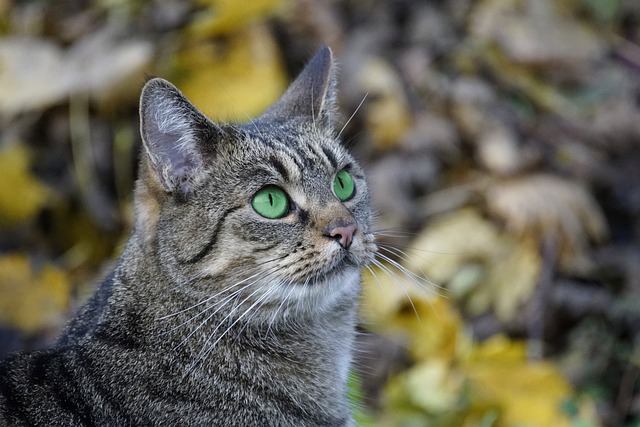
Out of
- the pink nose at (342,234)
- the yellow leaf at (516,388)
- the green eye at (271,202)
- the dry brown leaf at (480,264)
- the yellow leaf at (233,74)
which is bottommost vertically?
the yellow leaf at (516,388)

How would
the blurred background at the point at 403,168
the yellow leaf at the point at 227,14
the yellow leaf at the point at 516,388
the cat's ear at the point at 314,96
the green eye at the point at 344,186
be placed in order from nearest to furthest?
the green eye at the point at 344,186 < the cat's ear at the point at 314,96 < the yellow leaf at the point at 516,388 < the blurred background at the point at 403,168 < the yellow leaf at the point at 227,14

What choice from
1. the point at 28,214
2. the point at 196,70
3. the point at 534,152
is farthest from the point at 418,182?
the point at 28,214

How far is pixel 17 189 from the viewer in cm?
410

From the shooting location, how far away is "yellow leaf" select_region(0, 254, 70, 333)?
3648mm

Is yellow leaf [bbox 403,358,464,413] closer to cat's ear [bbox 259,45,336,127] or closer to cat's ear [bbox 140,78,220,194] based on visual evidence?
cat's ear [bbox 259,45,336,127]

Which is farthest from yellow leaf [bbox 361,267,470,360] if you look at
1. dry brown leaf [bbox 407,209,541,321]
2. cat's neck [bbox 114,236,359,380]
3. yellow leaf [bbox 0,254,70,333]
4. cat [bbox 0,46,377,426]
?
yellow leaf [bbox 0,254,70,333]

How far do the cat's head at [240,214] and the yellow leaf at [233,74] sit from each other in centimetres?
132

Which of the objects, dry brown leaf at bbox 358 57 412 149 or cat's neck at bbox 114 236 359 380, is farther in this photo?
dry brown leaf at bbox 358 57 412 149

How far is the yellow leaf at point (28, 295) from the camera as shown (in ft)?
12.0

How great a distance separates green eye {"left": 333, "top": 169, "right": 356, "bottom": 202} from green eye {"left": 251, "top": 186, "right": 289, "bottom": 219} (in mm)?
226

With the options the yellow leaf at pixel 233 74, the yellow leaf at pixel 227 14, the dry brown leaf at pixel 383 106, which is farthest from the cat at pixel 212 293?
the dry brown leaf at pixel 383 106

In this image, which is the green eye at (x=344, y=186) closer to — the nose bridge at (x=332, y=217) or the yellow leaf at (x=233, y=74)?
the nose bridge at (x=332, y=217)

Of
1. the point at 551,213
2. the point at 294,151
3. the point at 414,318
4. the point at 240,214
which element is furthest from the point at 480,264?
the point at 240,214

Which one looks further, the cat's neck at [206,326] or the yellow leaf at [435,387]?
the yellow leaf at [435,387]
